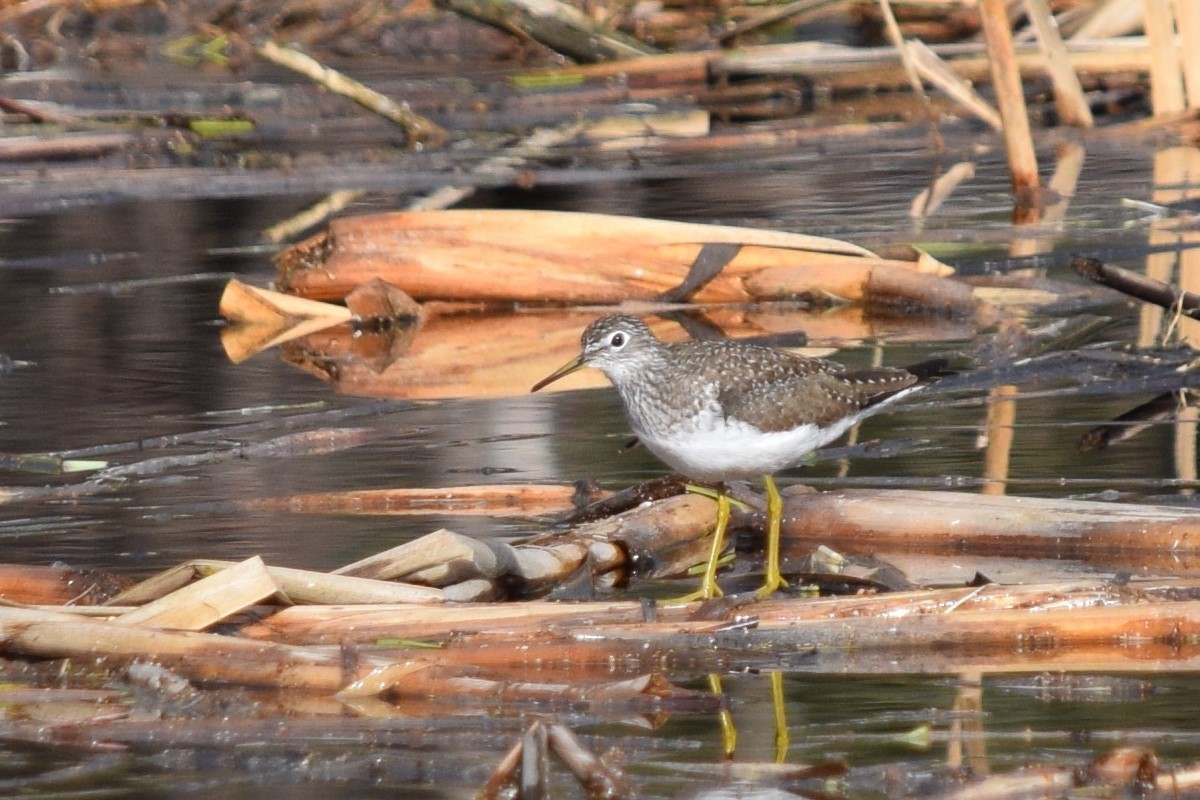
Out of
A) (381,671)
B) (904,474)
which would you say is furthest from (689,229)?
(381,671)

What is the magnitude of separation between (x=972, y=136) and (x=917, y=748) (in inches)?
496

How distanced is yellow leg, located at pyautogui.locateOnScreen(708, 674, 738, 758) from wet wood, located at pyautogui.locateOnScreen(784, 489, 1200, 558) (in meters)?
1.27

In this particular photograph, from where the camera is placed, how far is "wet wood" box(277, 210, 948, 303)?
395 inches

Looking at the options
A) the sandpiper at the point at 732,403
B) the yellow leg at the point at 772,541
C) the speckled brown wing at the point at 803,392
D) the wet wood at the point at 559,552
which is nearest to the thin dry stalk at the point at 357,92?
the sandpiper at the point at 732,403

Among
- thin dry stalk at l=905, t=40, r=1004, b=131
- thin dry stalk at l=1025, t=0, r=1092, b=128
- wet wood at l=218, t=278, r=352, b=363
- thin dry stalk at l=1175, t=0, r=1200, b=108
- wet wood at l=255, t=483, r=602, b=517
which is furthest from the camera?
thin dry stalk at l=905, t=40, r=1004, b=131

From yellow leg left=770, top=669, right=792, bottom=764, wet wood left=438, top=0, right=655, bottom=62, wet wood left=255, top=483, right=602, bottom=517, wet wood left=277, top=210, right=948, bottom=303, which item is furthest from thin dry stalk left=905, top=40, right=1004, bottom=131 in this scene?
yellow leg left=770, top=669, right=792, bottom=764

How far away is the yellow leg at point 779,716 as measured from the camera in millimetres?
4332

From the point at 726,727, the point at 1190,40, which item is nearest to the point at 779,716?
the point at 726,727

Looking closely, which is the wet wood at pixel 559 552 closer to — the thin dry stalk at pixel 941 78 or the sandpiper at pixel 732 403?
the sandpiper at pixel 732 403

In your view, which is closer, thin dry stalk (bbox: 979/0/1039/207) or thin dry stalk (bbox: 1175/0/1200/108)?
thin dry stalk (bbox: 979/0/1039/207)

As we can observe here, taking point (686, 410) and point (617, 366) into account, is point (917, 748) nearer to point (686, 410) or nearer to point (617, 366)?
point (686, 410)

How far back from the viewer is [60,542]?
6383 millimetres

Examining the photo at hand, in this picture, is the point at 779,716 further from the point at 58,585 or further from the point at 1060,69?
the point at 1060,69

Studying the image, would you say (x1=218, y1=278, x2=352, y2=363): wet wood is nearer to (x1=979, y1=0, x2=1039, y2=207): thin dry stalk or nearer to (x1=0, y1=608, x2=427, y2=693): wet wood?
(x1=979, y1=0, x2=1039, y2=207): thin dry stalk
